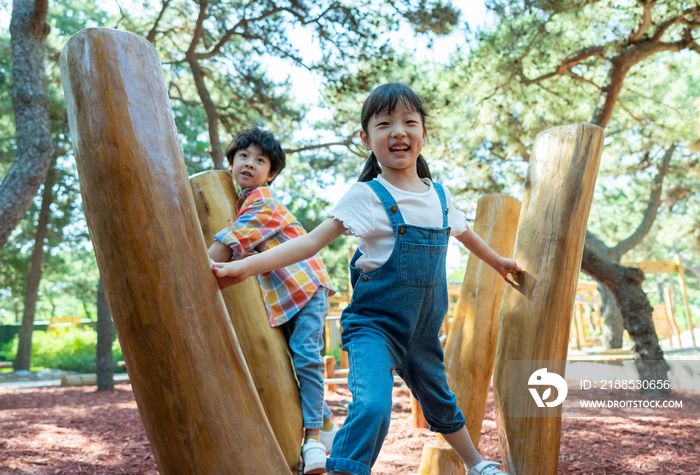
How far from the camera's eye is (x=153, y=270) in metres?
1.27

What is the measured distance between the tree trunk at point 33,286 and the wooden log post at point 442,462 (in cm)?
1307

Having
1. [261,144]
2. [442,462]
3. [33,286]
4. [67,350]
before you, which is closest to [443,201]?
[261,144]

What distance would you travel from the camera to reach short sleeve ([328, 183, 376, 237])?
5.86 ft

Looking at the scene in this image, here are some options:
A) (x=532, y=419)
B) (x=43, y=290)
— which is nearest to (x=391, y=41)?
(x=532, y=419)

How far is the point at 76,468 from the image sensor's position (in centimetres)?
344

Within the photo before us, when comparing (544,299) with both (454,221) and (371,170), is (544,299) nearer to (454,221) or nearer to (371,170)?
(454,221)

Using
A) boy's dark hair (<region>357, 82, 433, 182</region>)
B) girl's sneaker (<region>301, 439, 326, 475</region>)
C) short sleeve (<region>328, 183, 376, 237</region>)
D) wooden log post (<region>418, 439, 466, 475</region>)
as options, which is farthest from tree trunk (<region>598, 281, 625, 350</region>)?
short sleeve (<region>328, 183, 376, 237</region>)

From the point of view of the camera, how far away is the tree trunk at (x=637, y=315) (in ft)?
23.3

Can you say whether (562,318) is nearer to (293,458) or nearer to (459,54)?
(293,458)

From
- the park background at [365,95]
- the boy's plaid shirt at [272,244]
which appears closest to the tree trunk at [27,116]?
the park background at [365,95]

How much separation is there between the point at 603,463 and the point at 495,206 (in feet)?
5.75

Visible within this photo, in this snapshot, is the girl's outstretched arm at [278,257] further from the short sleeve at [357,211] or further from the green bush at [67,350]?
the green bush at [67,350]

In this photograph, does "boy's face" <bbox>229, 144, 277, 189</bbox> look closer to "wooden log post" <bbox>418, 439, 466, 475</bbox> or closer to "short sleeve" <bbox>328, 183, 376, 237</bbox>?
"short sleeve" <bbox>328, 183, 376, 237</bbox>

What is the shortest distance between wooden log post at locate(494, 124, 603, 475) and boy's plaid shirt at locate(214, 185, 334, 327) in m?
0.88
